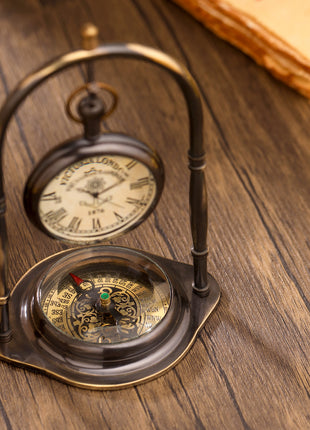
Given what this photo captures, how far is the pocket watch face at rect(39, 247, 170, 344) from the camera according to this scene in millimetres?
1370

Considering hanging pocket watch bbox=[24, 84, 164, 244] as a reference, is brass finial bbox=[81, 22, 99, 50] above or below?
above

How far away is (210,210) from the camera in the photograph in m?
1.62

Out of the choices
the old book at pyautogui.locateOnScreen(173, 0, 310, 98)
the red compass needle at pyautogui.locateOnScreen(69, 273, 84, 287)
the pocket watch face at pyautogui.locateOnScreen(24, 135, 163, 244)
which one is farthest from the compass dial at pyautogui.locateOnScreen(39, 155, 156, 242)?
the old book at pyautogui.locateOnScreen(173, 0, 310, 98)

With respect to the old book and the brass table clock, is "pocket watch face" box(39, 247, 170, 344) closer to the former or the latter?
the brass table clock

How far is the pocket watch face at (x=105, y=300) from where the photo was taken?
1.37m

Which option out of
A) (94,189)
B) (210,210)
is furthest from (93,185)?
(210,210)

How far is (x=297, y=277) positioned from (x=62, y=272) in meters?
0.41

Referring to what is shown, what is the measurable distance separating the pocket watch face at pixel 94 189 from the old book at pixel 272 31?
0.68m

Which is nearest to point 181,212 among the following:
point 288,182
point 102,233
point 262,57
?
point 288,182

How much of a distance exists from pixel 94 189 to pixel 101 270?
0.24 m

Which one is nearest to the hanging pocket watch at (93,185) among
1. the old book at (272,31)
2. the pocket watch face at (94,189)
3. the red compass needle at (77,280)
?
the pocket watch face at (94,189)

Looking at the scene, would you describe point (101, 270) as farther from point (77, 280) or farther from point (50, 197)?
point (50, 197)

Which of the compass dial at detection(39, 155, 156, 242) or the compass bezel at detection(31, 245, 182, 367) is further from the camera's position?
the compass bezel at detection(31, 245, 182, 367)

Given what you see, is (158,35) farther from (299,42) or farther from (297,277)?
(297,277)
